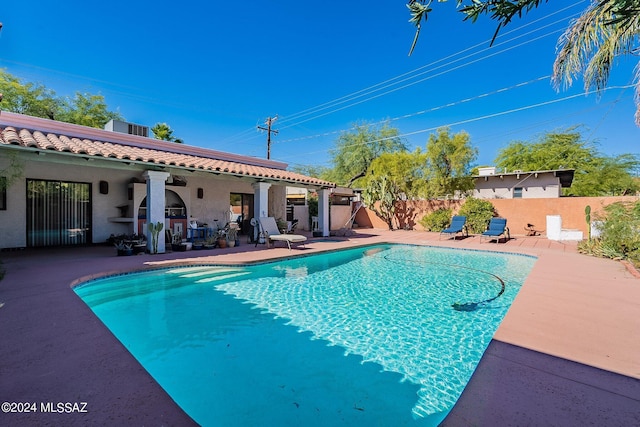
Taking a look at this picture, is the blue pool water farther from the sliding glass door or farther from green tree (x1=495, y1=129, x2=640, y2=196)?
green tree (x1=495, y1=129, x2=640, y2=196)

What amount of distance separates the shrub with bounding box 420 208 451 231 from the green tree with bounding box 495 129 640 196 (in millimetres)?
20456

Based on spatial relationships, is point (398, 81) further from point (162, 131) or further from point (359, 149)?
point (162, 131)

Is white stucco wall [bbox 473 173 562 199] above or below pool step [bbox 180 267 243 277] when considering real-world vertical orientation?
above

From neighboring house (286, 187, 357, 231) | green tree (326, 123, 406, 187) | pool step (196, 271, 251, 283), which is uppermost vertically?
green tree (326, 123, 406, 187)

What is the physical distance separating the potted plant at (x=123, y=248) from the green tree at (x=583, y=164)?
37427 millimetres

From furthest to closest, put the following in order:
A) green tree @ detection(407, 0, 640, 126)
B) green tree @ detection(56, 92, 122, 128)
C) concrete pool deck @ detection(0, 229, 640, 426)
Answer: green tree @ detection(56, 92, 122, 128) < green tree @ detection(407, 0, 640, 126) < concrete pool deck @ detection(0, 229, 640, 426)

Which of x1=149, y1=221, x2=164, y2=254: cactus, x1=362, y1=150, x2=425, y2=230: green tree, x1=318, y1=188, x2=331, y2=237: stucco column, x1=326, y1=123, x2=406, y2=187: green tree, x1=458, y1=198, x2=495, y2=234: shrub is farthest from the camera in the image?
x1=326, y1=123, x2=406, y2=187: green tree

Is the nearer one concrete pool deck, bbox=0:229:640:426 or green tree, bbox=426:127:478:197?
concrete pool deck, bbox=0:229:640:426

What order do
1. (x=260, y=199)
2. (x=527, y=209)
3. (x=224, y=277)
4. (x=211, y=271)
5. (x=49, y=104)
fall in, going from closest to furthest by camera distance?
(x=224, y=277) → (x=211, y=271) → (x=260, y=199) → (x=527, y=209) → (x=49, y=104)

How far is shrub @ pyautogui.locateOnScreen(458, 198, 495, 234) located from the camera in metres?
17.3

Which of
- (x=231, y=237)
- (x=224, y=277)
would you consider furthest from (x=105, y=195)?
(x=224, y=277)

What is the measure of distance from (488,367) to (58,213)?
14757 mm

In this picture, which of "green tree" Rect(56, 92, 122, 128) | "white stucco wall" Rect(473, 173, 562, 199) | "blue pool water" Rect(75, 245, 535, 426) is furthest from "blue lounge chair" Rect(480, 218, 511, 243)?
"green tree" Rect(56, 92, 122, 128)

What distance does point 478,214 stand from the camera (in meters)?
17.5
